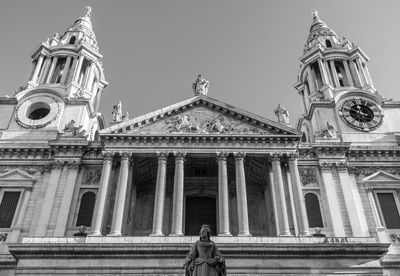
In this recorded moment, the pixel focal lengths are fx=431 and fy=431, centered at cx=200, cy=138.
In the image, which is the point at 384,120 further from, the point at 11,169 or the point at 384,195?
the point at 11,169

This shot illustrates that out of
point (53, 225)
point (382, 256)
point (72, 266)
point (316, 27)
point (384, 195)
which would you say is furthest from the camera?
point (316, 27)

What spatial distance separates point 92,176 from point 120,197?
389cm

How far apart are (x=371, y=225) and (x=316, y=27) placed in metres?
25.2

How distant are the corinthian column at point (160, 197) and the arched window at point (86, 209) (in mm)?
4443

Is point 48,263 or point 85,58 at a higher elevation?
point 85,58

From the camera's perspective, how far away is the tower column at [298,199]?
956 inches

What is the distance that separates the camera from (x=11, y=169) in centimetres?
2878

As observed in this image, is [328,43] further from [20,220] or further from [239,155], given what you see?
[20,220]

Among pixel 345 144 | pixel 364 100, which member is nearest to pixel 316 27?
pixel 364 100

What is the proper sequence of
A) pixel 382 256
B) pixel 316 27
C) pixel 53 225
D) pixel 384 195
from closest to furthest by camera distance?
pixel 382 256
pixel 53 225
pixel 384 195
pixel 316 27

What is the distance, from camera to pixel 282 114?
3023 centimetres

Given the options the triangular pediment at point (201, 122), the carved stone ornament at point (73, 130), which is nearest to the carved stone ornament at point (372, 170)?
the triangular pediment at point (201, 122)

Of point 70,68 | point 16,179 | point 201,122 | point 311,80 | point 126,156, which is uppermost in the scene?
point 70,68

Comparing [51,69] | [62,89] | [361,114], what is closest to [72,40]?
[51,69]
